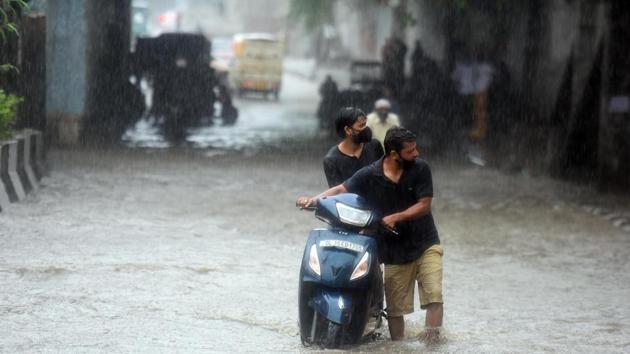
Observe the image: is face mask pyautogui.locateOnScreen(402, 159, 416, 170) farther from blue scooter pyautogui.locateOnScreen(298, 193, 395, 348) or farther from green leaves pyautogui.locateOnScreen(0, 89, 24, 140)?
green leaves pyautogui.locateOnScreen(0, 89, 24, 140)

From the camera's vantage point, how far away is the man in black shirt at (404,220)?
741cm

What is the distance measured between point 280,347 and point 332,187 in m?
1.20

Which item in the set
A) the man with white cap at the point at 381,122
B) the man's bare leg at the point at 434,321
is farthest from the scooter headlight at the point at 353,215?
the man with white cap at the point at 381,122

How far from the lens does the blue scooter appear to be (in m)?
7.20

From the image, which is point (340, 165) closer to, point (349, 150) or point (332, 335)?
point (349, 150)

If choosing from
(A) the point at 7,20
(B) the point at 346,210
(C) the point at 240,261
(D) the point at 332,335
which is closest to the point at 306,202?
(B) the point at 346,210

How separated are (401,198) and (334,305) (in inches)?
33.1

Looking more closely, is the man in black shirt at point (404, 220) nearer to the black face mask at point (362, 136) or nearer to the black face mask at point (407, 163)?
the black face mask at point (407, 163)

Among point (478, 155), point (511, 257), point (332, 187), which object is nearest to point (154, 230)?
point (511, 257)

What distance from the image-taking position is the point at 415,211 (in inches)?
292

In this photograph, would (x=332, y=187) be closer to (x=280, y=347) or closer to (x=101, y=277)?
(x=280, y=347)

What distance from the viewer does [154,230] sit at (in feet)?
39.8

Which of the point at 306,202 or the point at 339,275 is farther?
the point at 306,202

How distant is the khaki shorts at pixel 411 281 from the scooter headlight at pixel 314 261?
636mm
